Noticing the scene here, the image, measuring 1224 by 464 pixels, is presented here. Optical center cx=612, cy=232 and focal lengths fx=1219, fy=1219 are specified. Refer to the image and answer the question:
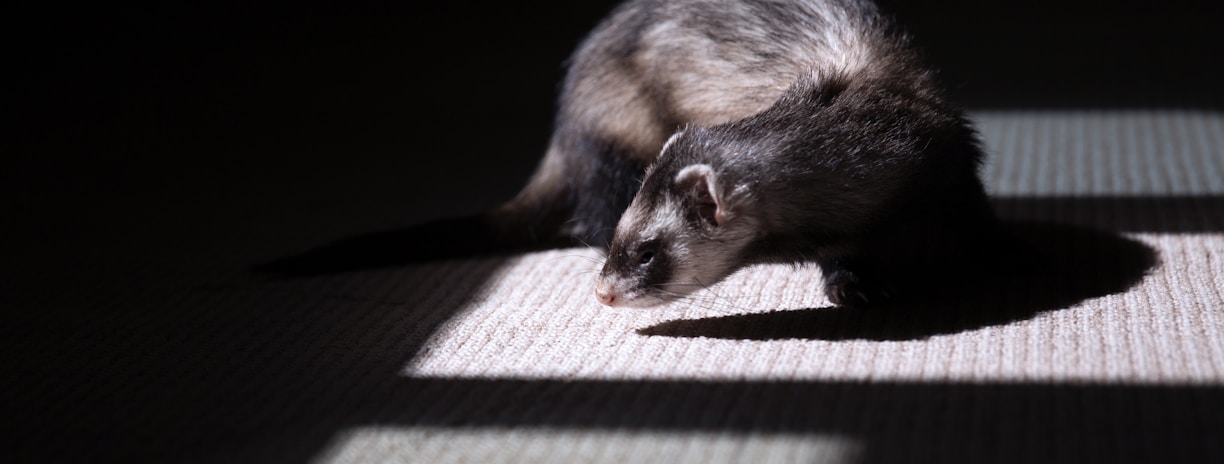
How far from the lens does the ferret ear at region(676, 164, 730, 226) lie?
1500mm

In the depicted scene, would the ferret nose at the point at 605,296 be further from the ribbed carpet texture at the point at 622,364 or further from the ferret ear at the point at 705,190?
the ferret ear at the point at 705,190

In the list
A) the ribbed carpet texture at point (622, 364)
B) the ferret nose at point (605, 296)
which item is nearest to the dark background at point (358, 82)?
the ribbed carpet texture at point (622, 364)

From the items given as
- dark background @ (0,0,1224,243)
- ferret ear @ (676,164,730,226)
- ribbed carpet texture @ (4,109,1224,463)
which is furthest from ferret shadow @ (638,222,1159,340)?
dark background @ (0,0,1224,243)

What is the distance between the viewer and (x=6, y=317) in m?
1.75

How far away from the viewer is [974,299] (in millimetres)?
1661

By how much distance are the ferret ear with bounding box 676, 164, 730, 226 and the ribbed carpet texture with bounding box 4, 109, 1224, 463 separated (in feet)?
0.52

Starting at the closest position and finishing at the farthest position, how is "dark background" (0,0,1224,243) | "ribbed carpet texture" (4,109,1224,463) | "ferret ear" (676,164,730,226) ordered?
1. "ribbed carpet texture" (4,109,1224,463)
2. "ferret ear" (676,164,730,226)
3. "dark background" (0,0,1224,243)

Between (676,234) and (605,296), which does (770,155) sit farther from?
(605,296)

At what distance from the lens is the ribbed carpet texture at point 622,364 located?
1.21 metres

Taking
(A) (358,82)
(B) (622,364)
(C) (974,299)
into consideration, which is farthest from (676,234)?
(A) (358,82)

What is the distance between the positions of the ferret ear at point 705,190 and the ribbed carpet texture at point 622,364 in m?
0.16

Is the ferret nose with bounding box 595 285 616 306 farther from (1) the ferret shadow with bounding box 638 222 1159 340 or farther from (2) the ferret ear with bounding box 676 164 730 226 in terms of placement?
(2) the ferret ear with bounding box 676 164 730 226

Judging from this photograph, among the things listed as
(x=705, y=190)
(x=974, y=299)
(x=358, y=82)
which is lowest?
(x=358, y=82)

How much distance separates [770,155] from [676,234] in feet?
0.51
